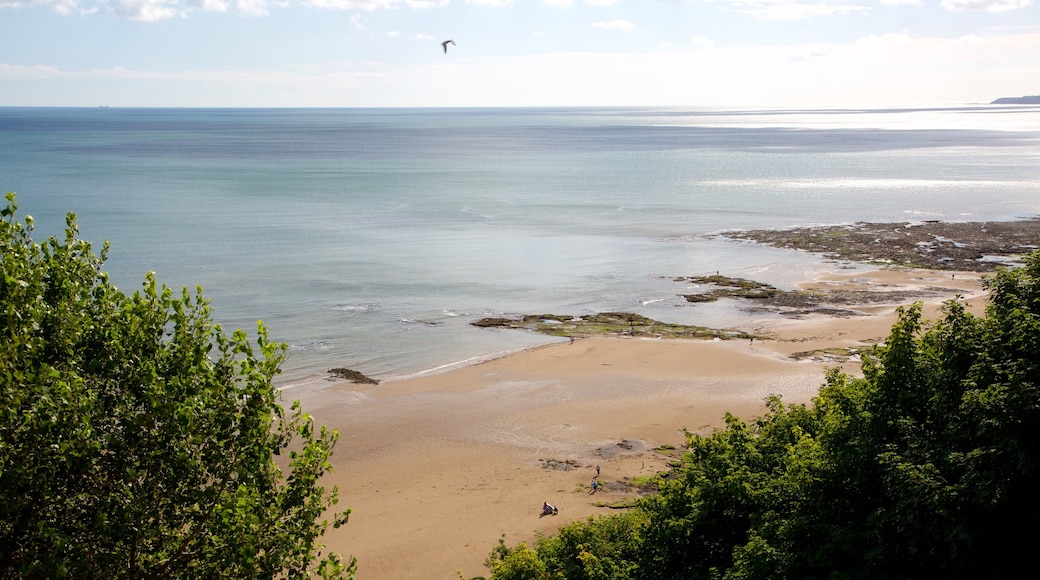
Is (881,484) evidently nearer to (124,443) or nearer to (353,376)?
(124,443)

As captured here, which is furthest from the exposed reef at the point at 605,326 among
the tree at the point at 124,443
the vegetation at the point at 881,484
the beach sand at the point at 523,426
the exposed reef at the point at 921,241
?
the tree at the point at 124,443

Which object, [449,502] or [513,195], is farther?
[513,195]

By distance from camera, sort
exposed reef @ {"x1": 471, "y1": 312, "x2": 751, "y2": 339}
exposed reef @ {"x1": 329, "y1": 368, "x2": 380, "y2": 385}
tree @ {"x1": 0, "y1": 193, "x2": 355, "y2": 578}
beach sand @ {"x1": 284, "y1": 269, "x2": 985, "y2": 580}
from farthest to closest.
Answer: exposed reef @ {"x1": 471, "y1": 312, "x2": 751, "y2": 339}, exposed reef @ {"x1": 329, "y1": 368, "x2": 380, "y2": 385}, beach sand @ {"x1": 284, "y1": 269, "x2": 985, "y2": 580}, tree @ {"x1": 0, "y1": 193, "x2": 355, "y2": 578}

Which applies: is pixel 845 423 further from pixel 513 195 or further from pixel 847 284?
pixel 513 195

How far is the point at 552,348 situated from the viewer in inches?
1966

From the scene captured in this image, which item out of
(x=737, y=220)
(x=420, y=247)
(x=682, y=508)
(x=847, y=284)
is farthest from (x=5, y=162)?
(x=682, y=508)

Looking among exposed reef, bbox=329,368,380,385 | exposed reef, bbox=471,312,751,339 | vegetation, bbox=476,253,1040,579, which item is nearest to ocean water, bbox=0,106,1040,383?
exposed reef, bbox=329,368,380,385

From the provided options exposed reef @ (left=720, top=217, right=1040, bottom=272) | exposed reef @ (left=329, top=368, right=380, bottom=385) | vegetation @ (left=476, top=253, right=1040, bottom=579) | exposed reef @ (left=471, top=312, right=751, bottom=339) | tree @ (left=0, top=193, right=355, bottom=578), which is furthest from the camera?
exposed reef @ (left=720, top=217, right=1040, bottom=272)

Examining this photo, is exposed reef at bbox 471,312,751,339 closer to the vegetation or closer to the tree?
the vegetation

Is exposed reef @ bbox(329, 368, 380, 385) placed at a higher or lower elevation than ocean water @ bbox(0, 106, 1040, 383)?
lower

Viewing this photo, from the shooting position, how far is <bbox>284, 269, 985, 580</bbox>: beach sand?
2842 cm

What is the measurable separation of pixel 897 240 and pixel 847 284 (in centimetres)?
2035

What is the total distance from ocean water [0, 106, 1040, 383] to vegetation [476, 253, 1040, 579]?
1088 inches

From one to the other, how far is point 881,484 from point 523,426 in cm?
2382
